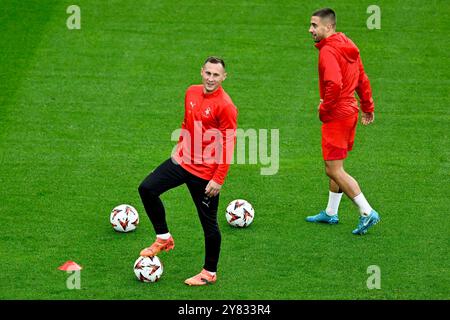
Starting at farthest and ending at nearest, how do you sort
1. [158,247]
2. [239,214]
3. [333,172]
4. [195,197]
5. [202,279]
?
[239,214] < [333,172] < [158,247] < [202,279] < [195,197]

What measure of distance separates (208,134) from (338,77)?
193 centimetres

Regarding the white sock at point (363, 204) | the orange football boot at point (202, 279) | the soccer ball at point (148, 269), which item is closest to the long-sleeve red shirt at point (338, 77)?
the white sock at point (363, 204)

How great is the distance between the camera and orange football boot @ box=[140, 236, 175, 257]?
10312mm

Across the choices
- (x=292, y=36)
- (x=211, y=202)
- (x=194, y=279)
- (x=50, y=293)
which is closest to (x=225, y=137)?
(x=211, y=202)

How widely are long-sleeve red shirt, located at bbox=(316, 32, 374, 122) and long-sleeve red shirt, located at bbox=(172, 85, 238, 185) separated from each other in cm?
158

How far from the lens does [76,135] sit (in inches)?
561

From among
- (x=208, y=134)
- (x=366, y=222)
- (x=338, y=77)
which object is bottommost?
(x=366, y=222)

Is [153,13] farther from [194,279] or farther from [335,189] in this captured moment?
[194,279]

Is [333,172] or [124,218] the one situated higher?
[333,172]

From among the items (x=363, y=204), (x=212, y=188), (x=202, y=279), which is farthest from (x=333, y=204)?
(x=212, y=188)

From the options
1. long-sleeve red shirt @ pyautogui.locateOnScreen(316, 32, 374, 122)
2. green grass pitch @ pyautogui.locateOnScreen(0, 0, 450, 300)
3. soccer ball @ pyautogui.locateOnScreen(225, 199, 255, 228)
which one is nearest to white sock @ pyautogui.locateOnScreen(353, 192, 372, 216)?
green grass pitch @ pyautogui.locateOnScreen(0, 0, 450, 300)

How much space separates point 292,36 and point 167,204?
23.6 ft

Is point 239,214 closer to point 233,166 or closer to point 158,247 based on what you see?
point 158,247

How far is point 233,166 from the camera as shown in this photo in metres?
13.4
